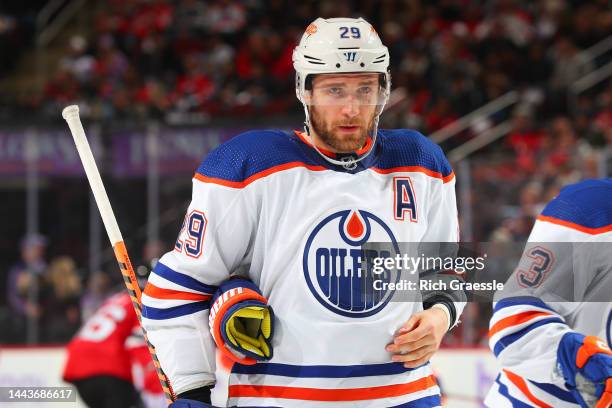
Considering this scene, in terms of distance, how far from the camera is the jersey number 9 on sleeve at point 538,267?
2.14 metres

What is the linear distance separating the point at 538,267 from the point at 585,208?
16 centimetres

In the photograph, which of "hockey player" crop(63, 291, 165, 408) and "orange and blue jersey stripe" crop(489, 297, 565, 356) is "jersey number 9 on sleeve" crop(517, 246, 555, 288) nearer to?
"orange and blue jersey stripe" crop(489, 297, 565, 356)

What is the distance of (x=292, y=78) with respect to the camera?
25.8 feet

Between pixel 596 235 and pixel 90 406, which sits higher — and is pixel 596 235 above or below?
above

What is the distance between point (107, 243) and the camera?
660 centimetres

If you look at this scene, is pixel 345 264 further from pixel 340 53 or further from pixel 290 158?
pixel 340 53

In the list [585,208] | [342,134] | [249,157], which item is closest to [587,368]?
[585,208]

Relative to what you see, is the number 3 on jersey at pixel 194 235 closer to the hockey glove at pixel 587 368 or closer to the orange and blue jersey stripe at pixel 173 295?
the orange and blue jersey stripe at pixel 173 295

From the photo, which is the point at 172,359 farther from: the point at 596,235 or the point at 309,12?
the point at 309,12

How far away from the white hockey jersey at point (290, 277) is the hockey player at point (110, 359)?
1.82 metres

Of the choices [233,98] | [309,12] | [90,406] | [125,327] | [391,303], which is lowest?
[90,406]

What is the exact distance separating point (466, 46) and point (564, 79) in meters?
0.92

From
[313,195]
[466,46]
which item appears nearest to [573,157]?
[466,46]

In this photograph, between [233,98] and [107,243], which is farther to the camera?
[233,98]
